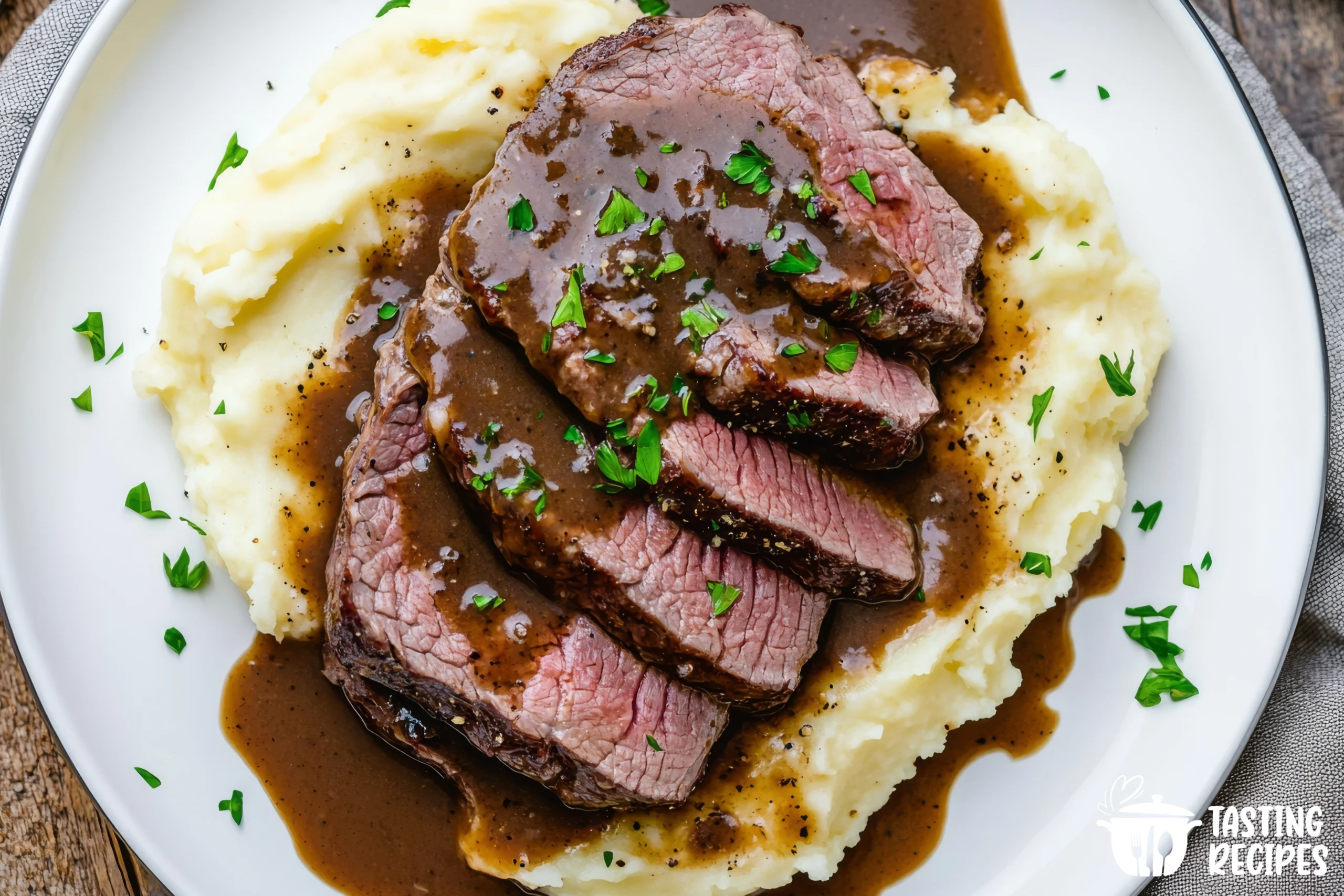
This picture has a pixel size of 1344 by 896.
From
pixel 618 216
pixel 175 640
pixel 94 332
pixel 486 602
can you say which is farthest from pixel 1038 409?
pixel 94 332

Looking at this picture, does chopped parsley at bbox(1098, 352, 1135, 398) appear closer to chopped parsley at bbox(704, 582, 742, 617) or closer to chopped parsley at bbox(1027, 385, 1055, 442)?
chopped parsley at bbox(1027, 385, 1055, 442)

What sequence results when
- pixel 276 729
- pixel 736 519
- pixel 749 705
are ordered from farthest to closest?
pixel 276 729
pixel 749 705
pixel 736 519

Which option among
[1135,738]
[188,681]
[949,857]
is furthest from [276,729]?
[1135,738]

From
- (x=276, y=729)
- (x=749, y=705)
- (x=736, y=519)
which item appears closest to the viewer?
(x=736, y=519)

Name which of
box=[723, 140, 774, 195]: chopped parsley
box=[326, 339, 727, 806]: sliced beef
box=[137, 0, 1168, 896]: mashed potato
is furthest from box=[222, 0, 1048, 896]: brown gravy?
box=[723, 140, 774, 195]: chopped parsley

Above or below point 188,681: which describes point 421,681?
above

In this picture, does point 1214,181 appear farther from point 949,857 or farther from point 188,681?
point 188,681
